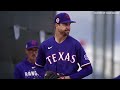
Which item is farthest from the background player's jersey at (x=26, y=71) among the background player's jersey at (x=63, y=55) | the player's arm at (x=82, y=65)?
the player's arm at (x=82, y=65)

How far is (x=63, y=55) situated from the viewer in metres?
2.38

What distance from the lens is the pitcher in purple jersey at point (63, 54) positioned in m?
2.38

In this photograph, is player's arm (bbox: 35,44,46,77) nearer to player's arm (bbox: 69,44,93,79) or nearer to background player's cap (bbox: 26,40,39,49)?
background player's cap (bbox: 26,40,39,49)

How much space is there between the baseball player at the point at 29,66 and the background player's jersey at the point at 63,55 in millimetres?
82

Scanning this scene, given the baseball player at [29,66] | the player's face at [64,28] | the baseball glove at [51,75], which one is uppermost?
the player's face at [64,28]

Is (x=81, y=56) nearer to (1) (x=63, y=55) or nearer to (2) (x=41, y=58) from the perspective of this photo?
(1) (x=63, y=55)

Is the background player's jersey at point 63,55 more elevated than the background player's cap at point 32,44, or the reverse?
the background player's cap at point 32,44

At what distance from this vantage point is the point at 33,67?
243cm

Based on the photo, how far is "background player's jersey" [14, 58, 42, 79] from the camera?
2385 mm

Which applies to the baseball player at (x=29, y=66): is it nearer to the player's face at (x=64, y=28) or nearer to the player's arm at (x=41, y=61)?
the player's arm at (x=41, y=61)

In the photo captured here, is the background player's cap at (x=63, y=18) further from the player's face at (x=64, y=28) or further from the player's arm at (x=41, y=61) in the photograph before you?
the player's arm at (x=41, y=61)

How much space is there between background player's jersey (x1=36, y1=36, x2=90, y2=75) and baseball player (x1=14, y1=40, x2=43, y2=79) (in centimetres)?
8
